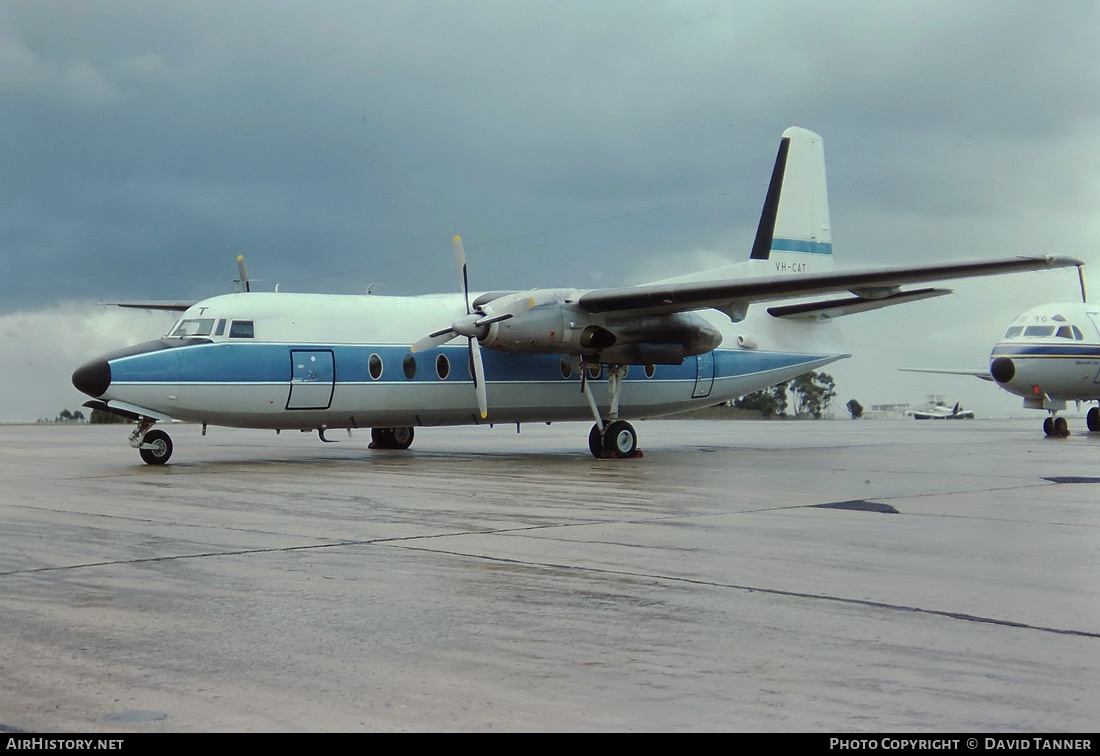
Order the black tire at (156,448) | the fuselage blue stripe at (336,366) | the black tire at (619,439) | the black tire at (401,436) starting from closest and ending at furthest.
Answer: the fuselage blue stripe at (336,366), the black tire at (156,448), the black tire at (619,439), the black tire at (401,436)

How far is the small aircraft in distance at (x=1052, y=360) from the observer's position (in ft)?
97.2

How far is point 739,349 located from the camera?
25031 mm

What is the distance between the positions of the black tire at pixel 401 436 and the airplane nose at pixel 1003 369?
1682 cm

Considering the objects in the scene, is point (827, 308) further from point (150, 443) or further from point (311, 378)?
point (150, 443)

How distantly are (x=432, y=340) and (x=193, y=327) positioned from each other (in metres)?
4.35

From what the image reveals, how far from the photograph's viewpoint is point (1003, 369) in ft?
97.8

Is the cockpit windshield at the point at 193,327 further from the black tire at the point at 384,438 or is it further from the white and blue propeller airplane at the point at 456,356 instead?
the black tire at the point at 384,438

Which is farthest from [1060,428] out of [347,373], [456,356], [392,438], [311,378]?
[311,378]

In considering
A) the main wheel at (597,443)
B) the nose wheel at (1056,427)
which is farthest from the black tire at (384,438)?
the nose wheel at (1056,427)

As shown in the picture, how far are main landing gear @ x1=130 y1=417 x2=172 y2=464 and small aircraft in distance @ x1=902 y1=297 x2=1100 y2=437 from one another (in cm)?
2227

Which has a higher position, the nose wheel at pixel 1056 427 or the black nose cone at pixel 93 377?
the black nose cone at pixel 93 377

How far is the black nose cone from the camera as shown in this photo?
17.2 metres
